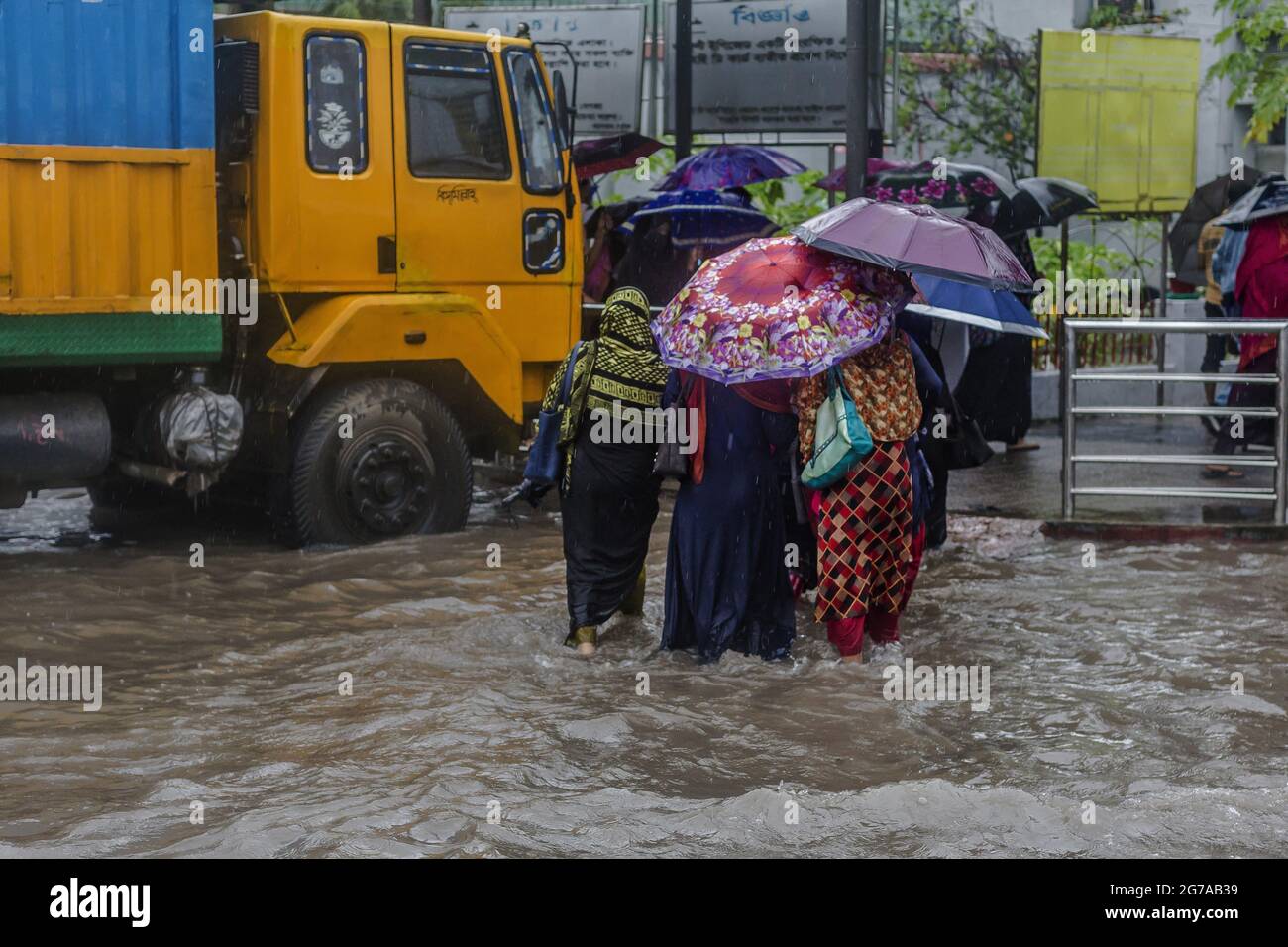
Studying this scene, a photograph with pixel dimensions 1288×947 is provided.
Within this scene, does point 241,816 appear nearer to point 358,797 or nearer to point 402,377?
point 358,797

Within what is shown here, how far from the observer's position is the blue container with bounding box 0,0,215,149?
8055 mm

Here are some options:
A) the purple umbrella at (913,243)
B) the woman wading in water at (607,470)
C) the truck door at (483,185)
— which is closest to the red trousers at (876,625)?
the woman wading in water at (607,470)

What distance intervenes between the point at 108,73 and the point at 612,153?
574 cm

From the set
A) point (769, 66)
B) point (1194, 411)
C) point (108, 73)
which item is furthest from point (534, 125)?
point (769, 66)

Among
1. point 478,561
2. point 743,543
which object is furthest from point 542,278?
point 743,543

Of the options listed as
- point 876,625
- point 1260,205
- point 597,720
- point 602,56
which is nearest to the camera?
Answer: point 597,720

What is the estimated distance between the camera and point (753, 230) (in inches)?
498

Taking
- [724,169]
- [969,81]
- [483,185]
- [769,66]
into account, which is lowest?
[483,185]

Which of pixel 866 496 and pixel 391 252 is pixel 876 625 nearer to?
pixel 866 496

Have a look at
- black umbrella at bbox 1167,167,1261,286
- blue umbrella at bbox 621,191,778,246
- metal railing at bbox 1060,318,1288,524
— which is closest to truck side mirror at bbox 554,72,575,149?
blue umbrella at bbox 621,191,778,246

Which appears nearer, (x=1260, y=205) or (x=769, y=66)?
(x=1260, y=205)

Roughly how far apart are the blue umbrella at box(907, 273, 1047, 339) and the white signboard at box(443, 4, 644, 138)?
8265 millimetres

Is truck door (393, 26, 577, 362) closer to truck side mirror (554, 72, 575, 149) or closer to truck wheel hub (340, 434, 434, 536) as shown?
truck side mirror (554, 72, 575, 149)

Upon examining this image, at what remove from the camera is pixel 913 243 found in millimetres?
6391
